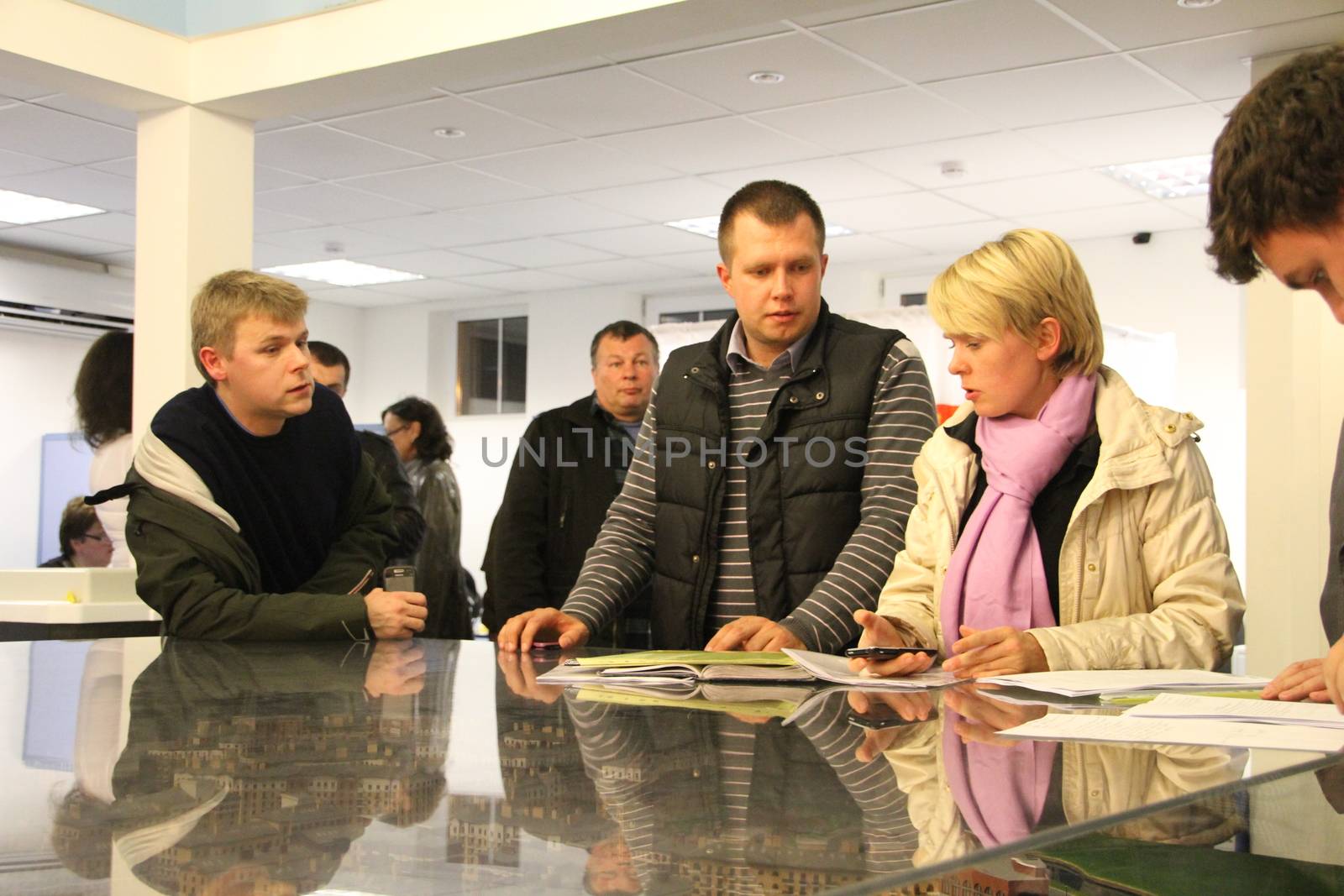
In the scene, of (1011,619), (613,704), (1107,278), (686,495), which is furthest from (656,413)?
(1107,278)

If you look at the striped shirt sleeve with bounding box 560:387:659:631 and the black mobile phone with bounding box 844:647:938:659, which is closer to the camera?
the black mobile phone with bounding box 844:647:938:659

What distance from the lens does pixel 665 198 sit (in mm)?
7848

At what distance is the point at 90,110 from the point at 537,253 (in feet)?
12.7

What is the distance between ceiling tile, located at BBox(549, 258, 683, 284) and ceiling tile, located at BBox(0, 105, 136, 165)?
12.5 ft

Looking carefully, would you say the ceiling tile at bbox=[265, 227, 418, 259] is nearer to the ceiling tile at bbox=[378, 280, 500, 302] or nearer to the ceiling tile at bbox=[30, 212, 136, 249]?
the ceiling tile at bbox=[30, 212, 136, 249]

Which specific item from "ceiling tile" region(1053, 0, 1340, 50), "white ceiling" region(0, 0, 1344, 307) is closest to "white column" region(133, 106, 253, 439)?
"white ceiling" region(0, 0, 1344, 307)

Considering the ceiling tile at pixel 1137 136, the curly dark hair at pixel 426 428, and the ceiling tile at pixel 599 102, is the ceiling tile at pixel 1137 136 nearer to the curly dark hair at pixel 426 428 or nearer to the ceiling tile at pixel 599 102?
the ceiling tile at pixel 599 102

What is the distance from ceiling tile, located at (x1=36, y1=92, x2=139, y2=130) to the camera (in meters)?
5.94

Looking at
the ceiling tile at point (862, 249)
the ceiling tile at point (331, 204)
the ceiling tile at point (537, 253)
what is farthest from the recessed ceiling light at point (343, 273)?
the ceiling tile at point (862, 249)

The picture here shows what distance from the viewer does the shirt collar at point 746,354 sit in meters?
2.41

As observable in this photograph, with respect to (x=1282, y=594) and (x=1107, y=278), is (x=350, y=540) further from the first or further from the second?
(x=1107, y=278)

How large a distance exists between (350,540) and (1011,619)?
4.27 feet

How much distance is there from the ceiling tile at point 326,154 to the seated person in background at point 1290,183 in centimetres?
568

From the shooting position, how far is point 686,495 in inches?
94.6
